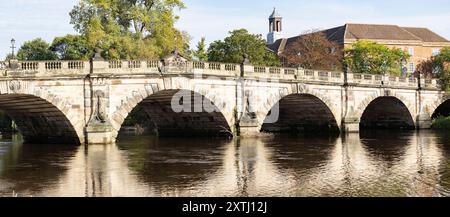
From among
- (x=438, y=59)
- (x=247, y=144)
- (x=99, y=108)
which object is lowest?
(x=247, y=144)

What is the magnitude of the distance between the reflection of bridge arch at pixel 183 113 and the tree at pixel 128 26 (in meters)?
8.31

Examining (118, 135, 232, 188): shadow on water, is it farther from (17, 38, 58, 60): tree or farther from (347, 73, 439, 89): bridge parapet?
(17, 38, 58, 60): tree

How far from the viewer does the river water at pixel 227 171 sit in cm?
1708

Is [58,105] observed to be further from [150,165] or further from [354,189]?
[354,189]

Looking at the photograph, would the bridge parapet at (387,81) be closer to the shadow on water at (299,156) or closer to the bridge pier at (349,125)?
the bridge pier at (349,125)

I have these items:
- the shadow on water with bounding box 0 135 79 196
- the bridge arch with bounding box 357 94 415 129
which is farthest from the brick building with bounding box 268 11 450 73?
the shadow on water with bounding box 0 135 79 196

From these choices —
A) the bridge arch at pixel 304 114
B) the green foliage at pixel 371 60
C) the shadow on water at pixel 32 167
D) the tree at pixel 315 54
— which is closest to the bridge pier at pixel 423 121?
the bridge arch at pixel 304 114

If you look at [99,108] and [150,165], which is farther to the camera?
[99,108]

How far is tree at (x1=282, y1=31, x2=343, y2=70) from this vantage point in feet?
237

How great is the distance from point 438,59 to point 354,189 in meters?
72.5

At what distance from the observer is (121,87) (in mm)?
34906

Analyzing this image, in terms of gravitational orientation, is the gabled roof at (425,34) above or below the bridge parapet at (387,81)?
above
